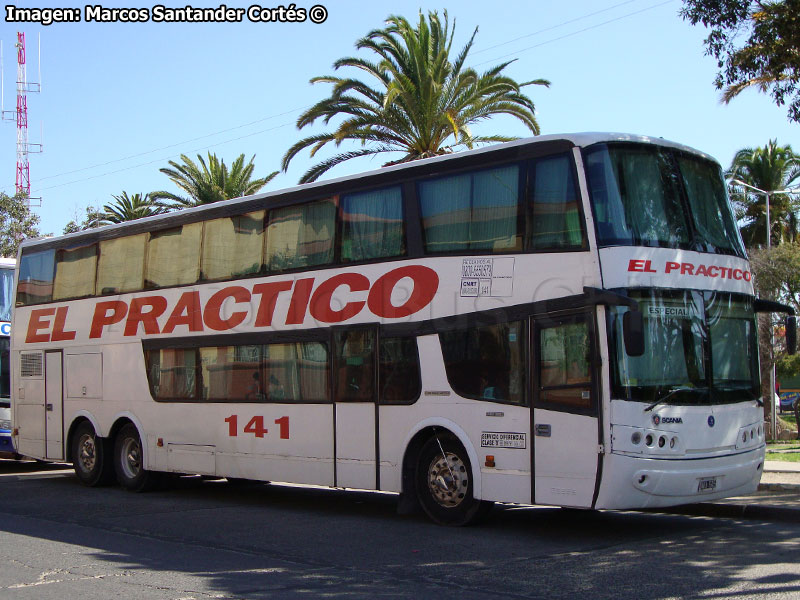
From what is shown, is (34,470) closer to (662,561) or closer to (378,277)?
(378,277)

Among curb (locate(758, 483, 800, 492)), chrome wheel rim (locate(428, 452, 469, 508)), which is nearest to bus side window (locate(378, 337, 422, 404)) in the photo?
chrome wheel rim (locate(428, 452, 469, 508))

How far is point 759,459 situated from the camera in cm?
1081

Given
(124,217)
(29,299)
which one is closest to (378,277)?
(29,299)

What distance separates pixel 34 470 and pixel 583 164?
15.8 m

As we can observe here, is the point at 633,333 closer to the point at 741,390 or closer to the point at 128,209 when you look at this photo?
the point at 741,390

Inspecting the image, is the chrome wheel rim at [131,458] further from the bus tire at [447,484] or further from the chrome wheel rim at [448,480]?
the chrome wheel rim at [448,480]

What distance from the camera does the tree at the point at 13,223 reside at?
42.7 meters

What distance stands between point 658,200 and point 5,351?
A: 14.7 metres

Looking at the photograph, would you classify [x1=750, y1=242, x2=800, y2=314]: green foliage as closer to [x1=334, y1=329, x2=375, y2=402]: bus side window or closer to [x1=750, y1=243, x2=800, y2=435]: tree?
[x1=750, y1=243, x2=800, y2=435]: tree

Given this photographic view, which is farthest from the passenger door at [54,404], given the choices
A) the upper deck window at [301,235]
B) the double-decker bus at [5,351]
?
the upper deck window at [301,235]

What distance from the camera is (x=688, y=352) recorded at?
10.2 meters

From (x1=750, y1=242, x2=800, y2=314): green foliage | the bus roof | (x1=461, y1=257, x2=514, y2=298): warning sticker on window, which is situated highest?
(x1=750, y1=242, x2=800, y2=314): green foliage

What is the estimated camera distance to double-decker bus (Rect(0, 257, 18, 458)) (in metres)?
19.8

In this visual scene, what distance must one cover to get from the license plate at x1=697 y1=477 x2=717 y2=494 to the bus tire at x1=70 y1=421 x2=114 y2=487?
10630mm
